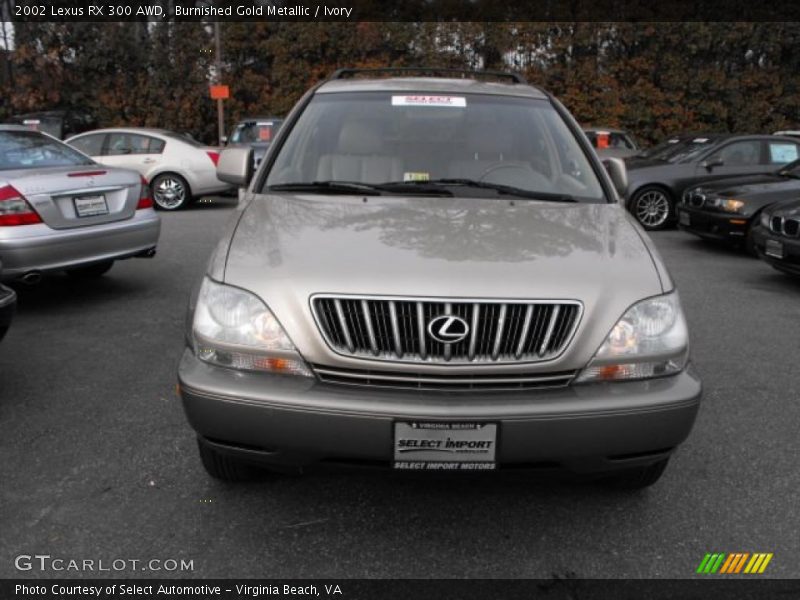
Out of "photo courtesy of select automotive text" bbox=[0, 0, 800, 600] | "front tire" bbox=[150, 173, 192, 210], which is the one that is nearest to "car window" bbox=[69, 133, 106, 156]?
"front tire" bbox=[150, 173, 192, 210]

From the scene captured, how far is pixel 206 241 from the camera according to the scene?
9062 millimetres

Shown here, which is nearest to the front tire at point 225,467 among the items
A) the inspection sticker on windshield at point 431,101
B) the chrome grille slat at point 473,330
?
the chrome grille slat at point 473,330

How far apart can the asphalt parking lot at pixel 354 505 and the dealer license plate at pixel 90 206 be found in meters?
1.67

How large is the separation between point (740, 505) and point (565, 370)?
1164 mm

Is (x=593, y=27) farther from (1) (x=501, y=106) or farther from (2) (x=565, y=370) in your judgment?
(2) (x=565, y=370)

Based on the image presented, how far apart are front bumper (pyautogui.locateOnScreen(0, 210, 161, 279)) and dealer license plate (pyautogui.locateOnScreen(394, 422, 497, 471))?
394 cm

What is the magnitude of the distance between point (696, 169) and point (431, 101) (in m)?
8.13

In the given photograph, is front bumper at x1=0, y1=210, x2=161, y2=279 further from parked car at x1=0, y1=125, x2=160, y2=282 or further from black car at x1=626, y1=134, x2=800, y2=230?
black car at x1=626, y1=134, x2=800, y2=230

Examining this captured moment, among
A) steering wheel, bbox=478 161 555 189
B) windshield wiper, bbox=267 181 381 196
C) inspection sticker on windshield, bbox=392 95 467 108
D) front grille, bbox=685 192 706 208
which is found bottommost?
front grille, bbox=685 192 706 208

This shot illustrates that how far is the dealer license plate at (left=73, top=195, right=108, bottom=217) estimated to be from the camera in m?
5.54

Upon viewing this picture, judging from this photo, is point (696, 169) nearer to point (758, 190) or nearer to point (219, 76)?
point (758, 190)

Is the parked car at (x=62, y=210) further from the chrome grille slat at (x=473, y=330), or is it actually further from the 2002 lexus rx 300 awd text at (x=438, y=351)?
the chrome grille slat at (x=473, y=330)

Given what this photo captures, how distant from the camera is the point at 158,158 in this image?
1222 centimetres

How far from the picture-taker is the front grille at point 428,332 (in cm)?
234
